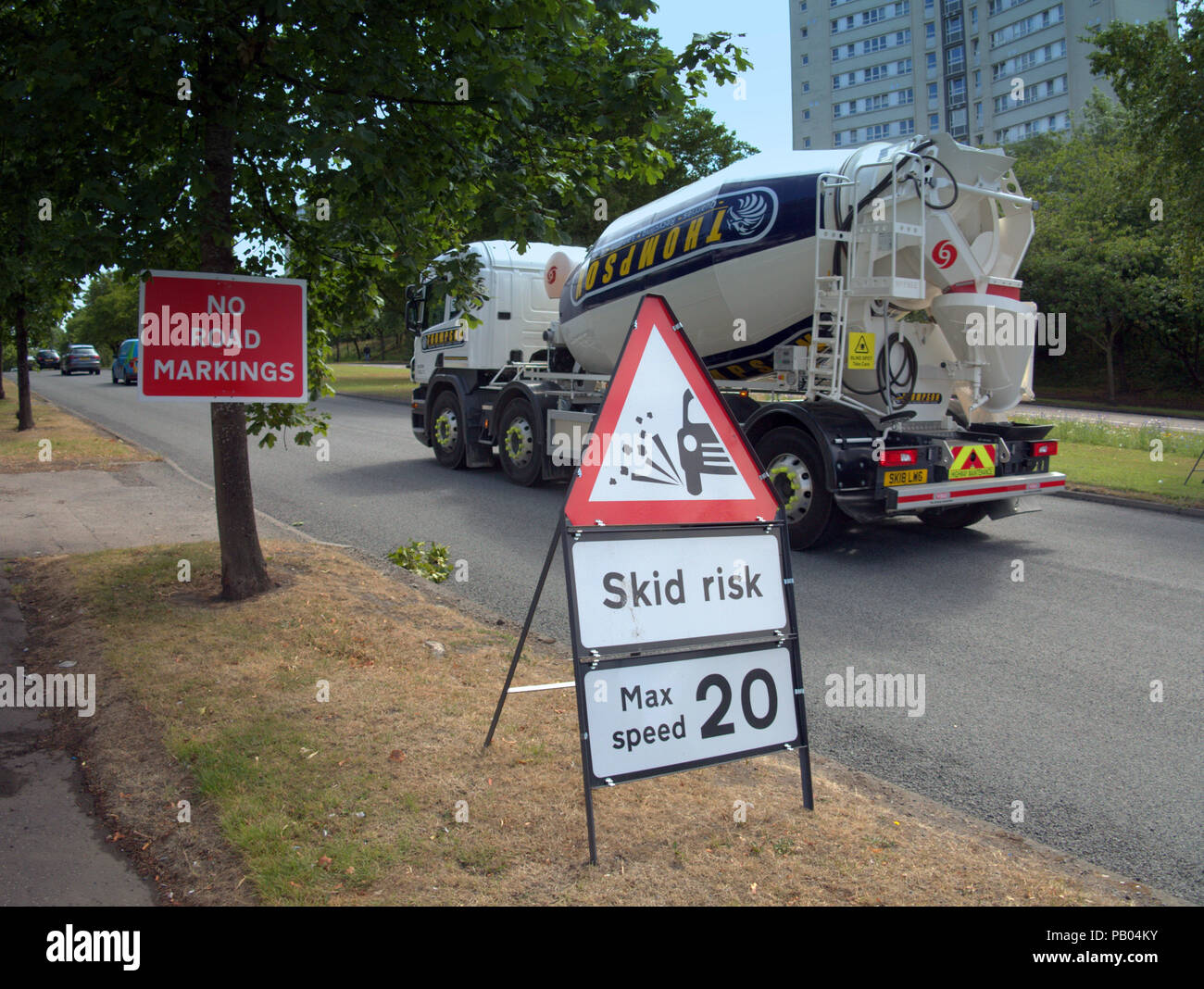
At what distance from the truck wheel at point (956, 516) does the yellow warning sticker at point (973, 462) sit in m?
0.83

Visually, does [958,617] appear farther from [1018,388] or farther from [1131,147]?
[1131,147]

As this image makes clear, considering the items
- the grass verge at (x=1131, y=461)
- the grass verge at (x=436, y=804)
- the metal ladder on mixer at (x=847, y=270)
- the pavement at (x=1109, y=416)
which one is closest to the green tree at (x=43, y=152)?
the grass verge at (x=436, y=804)

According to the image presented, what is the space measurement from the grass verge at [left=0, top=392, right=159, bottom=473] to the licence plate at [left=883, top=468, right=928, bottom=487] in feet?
38.1

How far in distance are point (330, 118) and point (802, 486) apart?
5488 mm

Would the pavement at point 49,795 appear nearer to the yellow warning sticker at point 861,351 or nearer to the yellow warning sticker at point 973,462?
the yellow warning sticker at point 861,351

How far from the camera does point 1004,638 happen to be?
654 cm

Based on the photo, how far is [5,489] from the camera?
40.7 feet

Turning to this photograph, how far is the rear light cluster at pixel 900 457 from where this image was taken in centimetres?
847

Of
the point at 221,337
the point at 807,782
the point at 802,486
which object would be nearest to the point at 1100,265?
the point at 802,486

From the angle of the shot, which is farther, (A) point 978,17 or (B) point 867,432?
(A) point 978,17

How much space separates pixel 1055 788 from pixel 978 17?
87862 millimetres

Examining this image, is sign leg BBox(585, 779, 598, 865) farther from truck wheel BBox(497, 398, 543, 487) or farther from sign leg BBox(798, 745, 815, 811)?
truck wheel BBox(497, 398, 543, 487)

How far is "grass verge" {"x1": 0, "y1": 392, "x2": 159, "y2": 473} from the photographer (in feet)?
48.4

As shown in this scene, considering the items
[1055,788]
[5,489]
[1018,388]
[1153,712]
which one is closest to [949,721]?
[1055,788]
